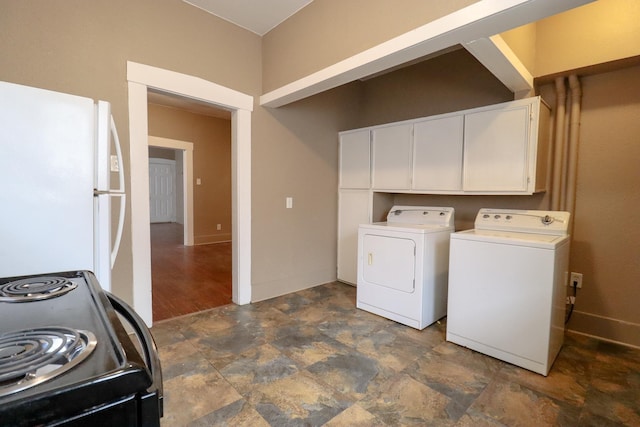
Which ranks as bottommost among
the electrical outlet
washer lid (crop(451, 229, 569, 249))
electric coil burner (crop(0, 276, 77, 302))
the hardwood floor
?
the hardwood floor

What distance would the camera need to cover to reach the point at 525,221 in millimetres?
2432

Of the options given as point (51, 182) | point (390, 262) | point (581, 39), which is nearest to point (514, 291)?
point (390, 262)

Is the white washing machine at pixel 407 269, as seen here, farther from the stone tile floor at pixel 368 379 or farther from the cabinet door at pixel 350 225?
the cabinet door at pixel 350 225

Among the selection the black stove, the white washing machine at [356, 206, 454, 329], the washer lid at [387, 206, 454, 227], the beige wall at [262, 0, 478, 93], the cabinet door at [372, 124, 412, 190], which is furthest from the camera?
the cabinet door at [372, 124, 412, 190]

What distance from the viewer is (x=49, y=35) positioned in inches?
76.9

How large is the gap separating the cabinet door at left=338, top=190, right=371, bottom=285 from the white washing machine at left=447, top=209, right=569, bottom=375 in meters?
1.38

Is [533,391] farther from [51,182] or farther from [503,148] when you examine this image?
[51,182]

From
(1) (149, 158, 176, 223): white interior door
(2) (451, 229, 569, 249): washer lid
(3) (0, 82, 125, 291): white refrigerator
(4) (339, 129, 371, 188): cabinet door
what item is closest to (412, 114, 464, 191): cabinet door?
(4) (339, 129, 371, 188): cabinet door

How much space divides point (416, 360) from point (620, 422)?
1.03 m

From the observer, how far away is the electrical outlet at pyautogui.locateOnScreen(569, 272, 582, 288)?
8.45ft

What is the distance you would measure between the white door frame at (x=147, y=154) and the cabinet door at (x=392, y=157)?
139 centimetres

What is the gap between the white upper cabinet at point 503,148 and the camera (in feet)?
7.66

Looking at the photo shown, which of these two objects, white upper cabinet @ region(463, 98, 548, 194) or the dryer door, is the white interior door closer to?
the dryer door

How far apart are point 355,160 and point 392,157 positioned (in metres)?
0.50
